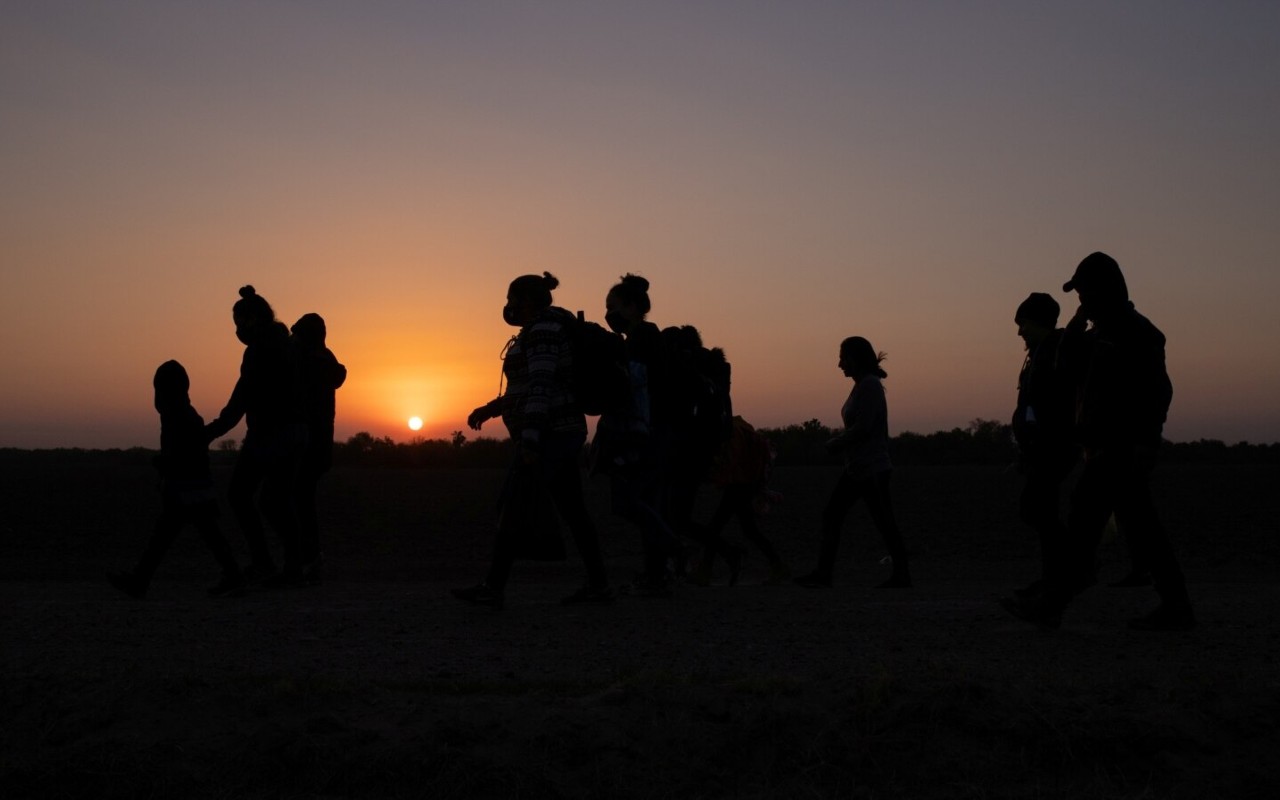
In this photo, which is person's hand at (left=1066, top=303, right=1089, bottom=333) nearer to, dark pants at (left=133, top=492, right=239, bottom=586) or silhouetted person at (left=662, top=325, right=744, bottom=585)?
silhouetted person at (left=662, top=325, right=744, bottom=585)

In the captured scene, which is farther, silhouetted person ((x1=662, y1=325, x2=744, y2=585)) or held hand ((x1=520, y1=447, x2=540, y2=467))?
silhouetted person ((x1=662, y1=325, x2=744, y2=585))

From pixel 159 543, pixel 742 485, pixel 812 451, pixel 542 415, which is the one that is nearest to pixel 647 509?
pixel 542 415

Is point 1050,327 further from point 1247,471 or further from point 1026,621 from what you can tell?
point 1247,471

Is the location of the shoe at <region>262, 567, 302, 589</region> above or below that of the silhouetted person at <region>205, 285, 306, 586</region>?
below

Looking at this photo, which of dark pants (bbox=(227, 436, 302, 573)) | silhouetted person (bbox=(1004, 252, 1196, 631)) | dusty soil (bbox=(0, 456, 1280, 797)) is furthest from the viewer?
dark pants (bbox=(227, 436, 302, 573))

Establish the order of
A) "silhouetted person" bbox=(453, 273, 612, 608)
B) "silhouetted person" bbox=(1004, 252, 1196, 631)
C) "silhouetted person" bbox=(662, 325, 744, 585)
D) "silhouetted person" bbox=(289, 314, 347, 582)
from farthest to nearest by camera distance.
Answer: "silhouetted person" bbox=(289, 314, 347, 582) → "silhouetted person" bbox=(662, 325, 744, 585) → "silhouetted person" bbox=(453, 273, 612, 608) → "silhouetted person" bbox=(1004, 252, 1196, 631)

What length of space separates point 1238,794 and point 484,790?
2.73 meters

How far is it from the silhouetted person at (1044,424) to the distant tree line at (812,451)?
1339 inches

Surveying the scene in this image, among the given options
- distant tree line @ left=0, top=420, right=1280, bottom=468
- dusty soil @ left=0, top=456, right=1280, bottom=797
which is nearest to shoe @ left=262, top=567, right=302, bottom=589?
dusty soil @ left=0, top=456, right=1280, bottom=797

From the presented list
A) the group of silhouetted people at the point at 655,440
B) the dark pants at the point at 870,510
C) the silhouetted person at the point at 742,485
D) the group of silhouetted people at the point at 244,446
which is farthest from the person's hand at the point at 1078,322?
the group of silhouetted people at the point at 244,446

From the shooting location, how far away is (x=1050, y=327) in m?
7.81

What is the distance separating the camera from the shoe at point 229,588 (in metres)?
9.05

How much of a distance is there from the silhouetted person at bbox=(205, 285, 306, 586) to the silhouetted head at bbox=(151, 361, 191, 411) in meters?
0.31

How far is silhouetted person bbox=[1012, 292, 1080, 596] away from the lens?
7414 millimetres
